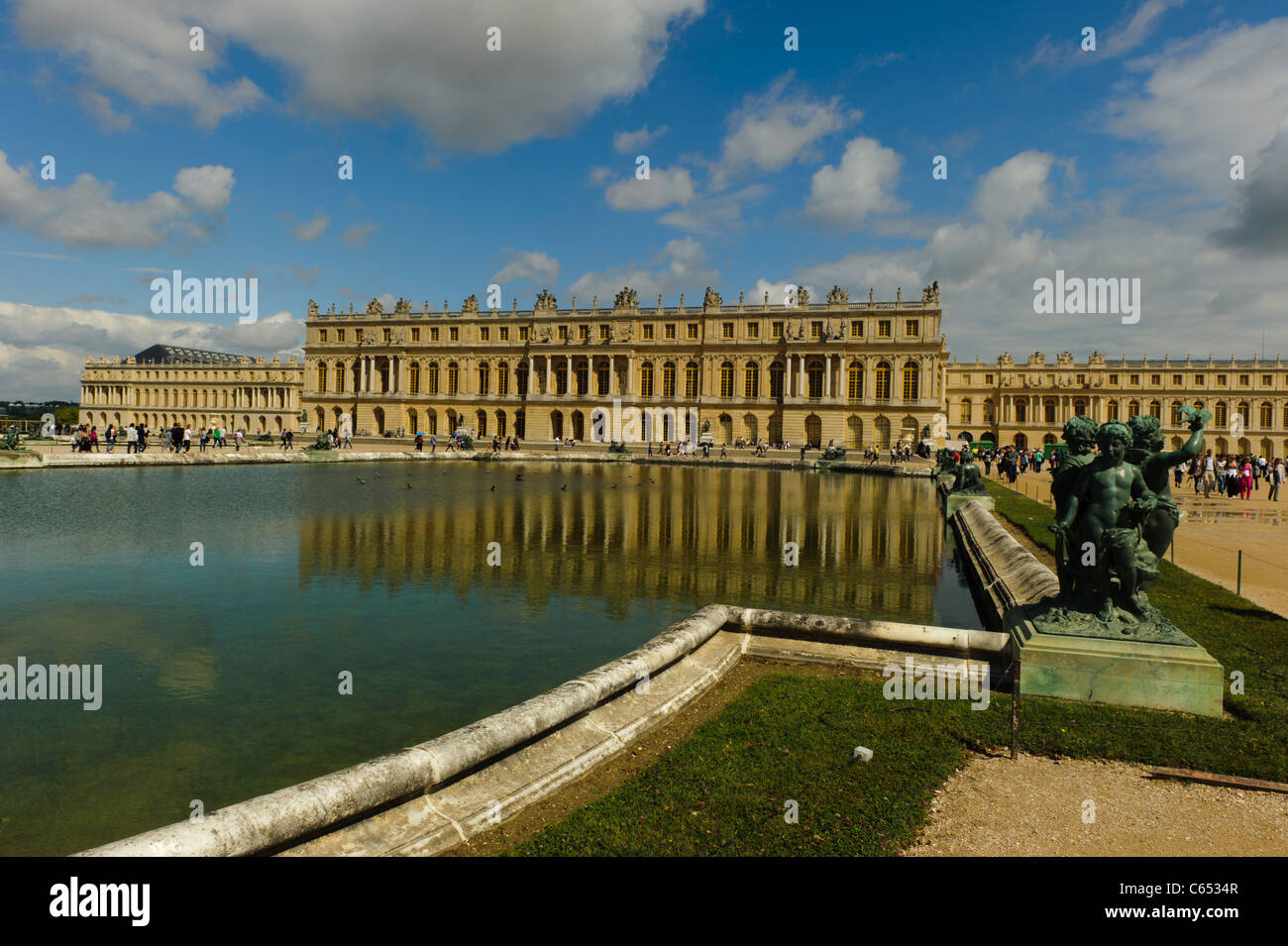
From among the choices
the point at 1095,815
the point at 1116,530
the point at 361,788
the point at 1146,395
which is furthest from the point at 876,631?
the point at 1146,395

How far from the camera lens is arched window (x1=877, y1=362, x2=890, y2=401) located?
64.2 m

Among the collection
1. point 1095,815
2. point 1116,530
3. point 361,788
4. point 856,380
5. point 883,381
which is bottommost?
point 1095,815

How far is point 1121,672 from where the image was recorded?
6.24 m

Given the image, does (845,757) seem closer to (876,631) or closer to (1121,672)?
(876,631)

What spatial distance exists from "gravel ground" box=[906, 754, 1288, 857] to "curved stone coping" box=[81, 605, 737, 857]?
8.53ft

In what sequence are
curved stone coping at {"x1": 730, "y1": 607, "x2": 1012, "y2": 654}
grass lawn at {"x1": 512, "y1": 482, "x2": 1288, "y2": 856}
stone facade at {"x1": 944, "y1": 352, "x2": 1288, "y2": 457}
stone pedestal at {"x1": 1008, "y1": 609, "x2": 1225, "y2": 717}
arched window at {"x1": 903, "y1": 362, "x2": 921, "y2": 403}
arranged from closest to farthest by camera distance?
1. grass lawn at {"x1": 512, "y1": 482, "x2": 1288, "y2": 856}
2. stone pedestal at {"x1": 1008, "y1": 609, "x2": 1225, "y2": 717}
3. curved stone coping at {"x1": 730, "y1": 607, "x2": 1012, "y2": 654}
4. arched window at {"x1": 903, "y1": 362, "x2": 921, "y2": 403}
5. stone facade at {"x1": 944, "y1": 352, "x2": 1288, "y2": 457}

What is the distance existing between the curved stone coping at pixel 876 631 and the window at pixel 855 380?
60.3m

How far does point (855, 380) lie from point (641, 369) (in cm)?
2077

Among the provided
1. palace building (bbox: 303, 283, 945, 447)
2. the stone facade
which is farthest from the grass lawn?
the stone facade

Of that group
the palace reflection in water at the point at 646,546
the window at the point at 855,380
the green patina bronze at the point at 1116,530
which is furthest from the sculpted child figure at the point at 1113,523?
the window at the point at 855,380

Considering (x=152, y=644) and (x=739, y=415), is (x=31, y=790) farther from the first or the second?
(x=739, y=415)

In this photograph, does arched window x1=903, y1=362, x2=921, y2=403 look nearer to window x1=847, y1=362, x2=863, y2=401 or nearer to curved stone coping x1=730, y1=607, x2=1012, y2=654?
window x1=847, y1=362, x2=863, y2=401

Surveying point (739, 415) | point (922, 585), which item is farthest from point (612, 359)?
point (922, 585)

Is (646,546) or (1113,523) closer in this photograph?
(1113,523)
